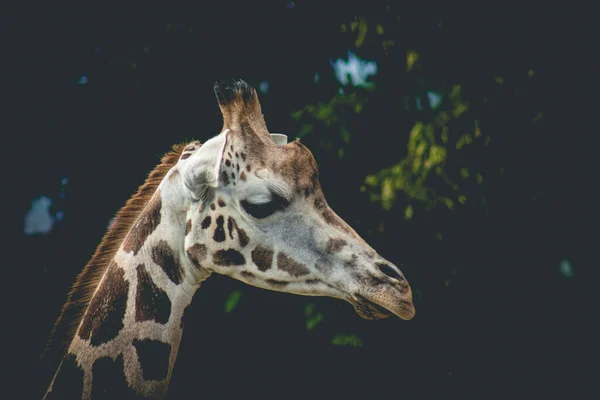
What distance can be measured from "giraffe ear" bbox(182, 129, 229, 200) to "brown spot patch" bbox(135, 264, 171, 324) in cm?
36

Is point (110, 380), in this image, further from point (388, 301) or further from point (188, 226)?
point (388, 301)

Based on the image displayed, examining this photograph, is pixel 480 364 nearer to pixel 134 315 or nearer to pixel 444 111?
pixel 444 111

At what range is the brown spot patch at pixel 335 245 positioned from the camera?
2.23 m

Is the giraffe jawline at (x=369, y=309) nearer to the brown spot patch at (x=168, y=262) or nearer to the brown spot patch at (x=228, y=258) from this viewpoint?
the brown spot patch at (x=228, y=258)

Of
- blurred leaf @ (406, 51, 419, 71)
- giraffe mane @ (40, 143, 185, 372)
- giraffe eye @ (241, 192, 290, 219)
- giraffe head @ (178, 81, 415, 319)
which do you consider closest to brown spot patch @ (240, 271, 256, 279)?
giraffe head @ (178, 81, 415, 319)

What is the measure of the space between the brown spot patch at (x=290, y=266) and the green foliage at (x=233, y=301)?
1.94 metres

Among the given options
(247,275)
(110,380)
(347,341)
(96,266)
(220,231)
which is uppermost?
(220,231)

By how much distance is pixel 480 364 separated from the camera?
4.62m

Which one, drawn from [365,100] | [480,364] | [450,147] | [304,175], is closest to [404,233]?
[450,147]

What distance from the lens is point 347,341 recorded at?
407 cm

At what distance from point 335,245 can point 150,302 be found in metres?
0.70

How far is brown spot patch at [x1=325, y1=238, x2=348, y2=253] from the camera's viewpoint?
2.23m

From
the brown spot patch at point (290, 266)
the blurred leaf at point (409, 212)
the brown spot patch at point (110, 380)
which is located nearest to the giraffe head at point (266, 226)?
the brown spot patch at point (290, 266)

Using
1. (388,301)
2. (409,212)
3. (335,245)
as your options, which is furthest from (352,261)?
(409,212)
